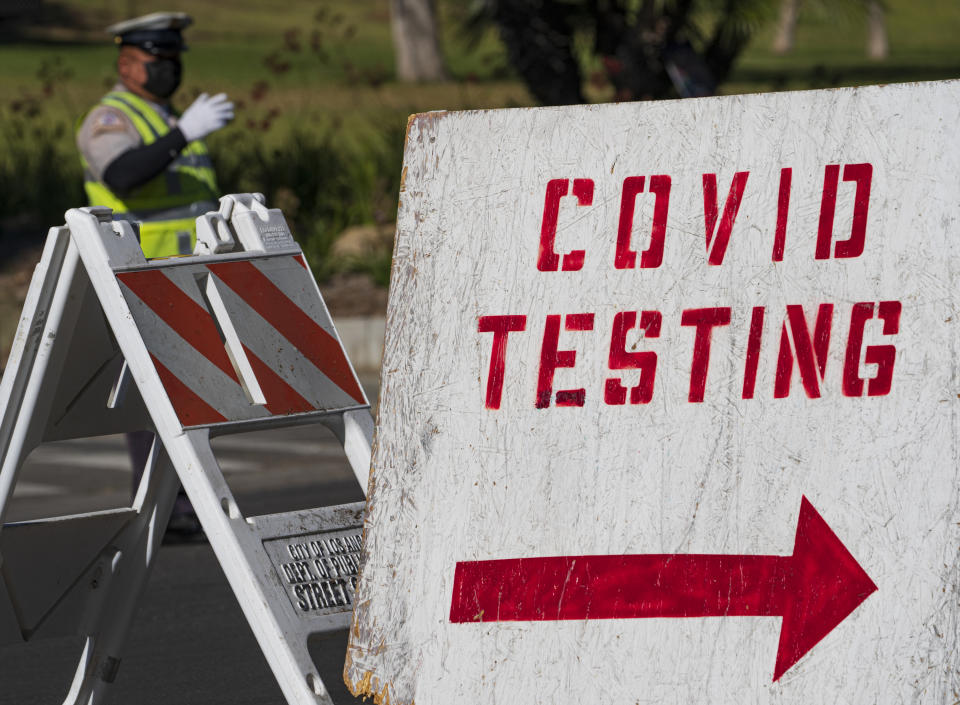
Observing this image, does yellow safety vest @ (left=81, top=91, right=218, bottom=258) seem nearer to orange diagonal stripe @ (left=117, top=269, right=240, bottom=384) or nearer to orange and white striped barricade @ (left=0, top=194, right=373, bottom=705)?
orange and white striped barricade @ (left=0, top=194, right=373, bottom=705)

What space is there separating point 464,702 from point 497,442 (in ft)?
1.60

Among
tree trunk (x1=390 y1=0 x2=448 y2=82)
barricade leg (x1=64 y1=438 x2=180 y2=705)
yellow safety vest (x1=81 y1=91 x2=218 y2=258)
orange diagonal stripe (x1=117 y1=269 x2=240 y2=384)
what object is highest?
tree trunk (x1=390 y1=0 x2=448 y2=82)

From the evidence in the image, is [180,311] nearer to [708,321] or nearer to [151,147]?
[708,321]

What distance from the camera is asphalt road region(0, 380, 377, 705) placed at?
4859mm

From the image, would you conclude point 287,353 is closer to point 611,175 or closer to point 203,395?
point 203,395

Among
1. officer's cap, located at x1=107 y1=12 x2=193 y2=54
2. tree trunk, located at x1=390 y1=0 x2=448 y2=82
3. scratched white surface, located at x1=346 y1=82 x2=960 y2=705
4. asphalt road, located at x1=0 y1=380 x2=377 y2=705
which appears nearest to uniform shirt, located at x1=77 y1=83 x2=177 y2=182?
officer's cap, located at x1=107 y1=12 x2=193 y2=54

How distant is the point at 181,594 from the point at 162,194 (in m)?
1.43

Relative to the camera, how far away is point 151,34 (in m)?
6.38

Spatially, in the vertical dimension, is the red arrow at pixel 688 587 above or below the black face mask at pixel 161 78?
below

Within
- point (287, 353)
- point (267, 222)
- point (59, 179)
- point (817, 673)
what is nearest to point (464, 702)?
point (817, 673)

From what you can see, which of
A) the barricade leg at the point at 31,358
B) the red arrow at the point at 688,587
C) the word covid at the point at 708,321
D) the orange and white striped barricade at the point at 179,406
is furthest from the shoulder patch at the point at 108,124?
the red arrow at the point at 688,587

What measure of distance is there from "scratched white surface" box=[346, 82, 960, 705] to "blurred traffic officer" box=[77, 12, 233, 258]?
298cm

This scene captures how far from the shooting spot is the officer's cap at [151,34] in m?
6.37

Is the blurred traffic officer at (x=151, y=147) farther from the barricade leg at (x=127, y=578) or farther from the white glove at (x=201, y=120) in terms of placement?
the barricade leg at (x=127, y=578)
